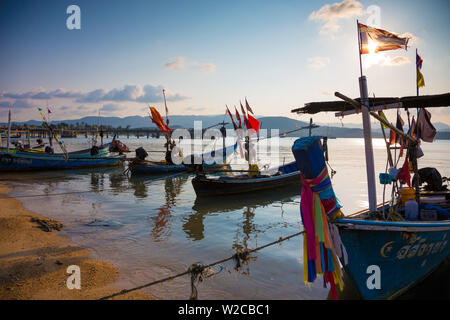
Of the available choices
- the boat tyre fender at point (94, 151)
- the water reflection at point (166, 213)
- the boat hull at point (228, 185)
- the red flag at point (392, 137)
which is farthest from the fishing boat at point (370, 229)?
the boat tyre fender at point (94, 151)

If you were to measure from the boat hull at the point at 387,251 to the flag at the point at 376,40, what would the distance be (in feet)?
13.6

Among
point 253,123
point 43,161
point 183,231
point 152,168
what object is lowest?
point 183,231

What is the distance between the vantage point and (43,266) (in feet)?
22.1

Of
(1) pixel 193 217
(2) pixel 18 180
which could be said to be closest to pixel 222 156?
(1) pixel 193 217

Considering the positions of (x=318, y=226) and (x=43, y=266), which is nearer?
(x=318, y=226)

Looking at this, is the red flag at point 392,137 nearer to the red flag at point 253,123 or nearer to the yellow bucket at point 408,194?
the yellow bucket at point 408,194

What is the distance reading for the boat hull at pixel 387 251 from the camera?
4.94 m

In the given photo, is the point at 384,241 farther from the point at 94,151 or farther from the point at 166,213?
the point at 94,151

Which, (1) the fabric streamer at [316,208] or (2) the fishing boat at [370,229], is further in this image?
(2) the fishing boat at [370,229]

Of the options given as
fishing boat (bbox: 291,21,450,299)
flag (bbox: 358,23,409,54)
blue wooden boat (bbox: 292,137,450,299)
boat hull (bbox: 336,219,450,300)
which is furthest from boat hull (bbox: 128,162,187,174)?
boat hull (bbox: 336,219,450,300)

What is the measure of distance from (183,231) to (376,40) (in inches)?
362

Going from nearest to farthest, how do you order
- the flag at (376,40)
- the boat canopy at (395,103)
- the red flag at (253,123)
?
the flag at (376,40) < the boat canopy at (395,103) < the red flag at (253,123)

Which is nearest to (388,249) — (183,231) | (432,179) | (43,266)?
(432,179)

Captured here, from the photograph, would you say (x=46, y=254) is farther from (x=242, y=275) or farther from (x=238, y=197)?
(x=238, y=197)
